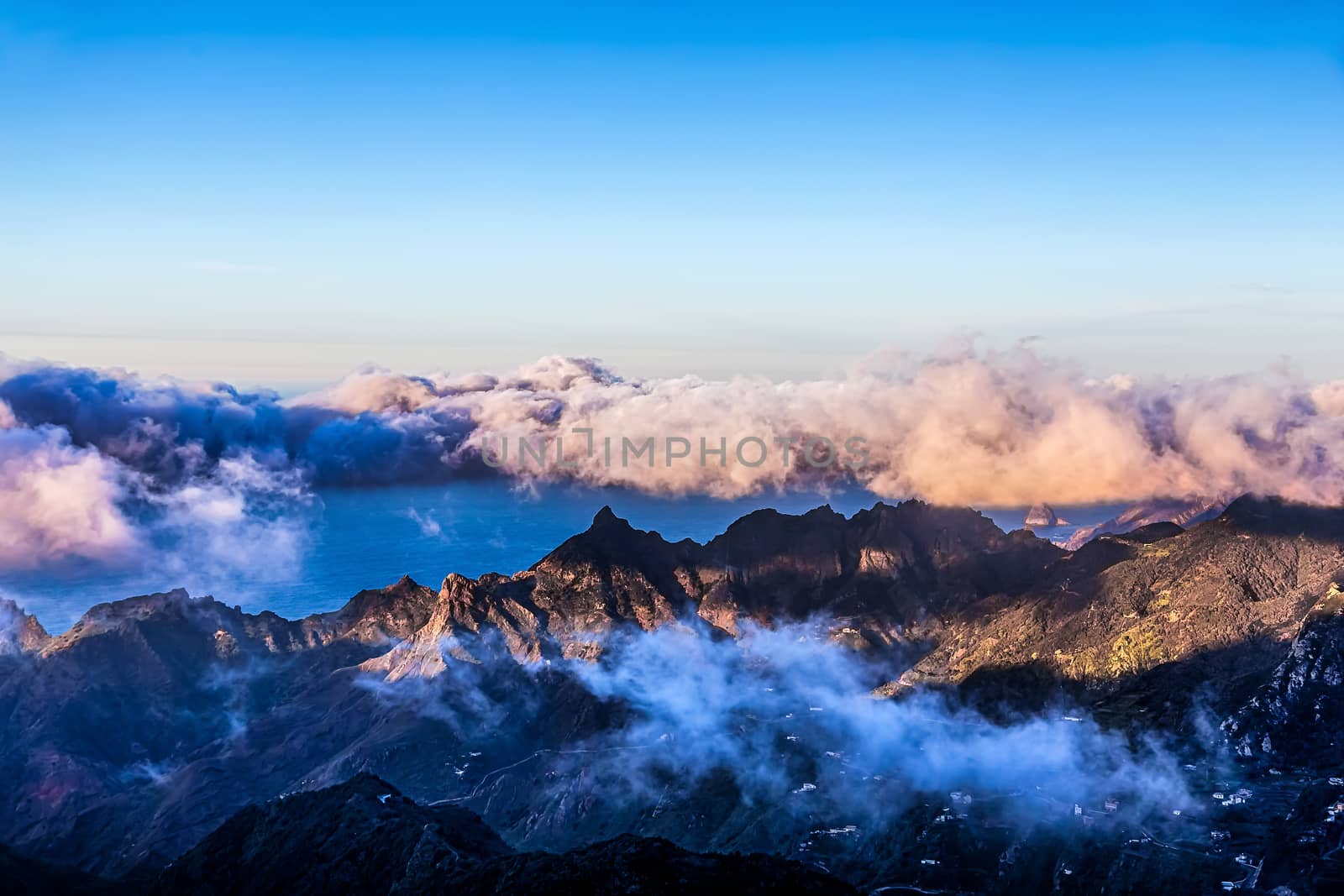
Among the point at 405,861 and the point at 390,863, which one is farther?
the point at 390,863

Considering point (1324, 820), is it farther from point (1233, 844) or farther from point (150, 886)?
point (150, 886)

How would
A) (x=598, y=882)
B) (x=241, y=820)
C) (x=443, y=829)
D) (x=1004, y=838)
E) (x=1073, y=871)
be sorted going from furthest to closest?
(x=1004, y=838) → (x=1073, y=871) → (x=241, y=820) → (x=443, y=829) → (x=598, y=882)

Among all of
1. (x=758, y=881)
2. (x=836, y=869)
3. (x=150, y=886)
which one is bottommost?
(x=836, y=869)

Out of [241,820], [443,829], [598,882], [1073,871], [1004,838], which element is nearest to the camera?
[598,882]

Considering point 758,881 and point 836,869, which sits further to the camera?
point 836,869

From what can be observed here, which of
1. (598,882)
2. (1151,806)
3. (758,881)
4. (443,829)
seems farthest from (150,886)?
(1151,806)

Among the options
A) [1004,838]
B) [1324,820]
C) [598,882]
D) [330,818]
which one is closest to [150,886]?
[330,818]

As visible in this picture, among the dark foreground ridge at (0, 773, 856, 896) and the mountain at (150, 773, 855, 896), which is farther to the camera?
the dark foreground ridge at (0, 773, 856, 896)

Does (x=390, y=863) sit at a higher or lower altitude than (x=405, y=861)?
lower

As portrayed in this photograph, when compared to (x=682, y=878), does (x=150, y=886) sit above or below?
below

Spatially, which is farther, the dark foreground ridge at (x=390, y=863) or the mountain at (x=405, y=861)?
the dark foreground ridge at (x=390, y=863)
